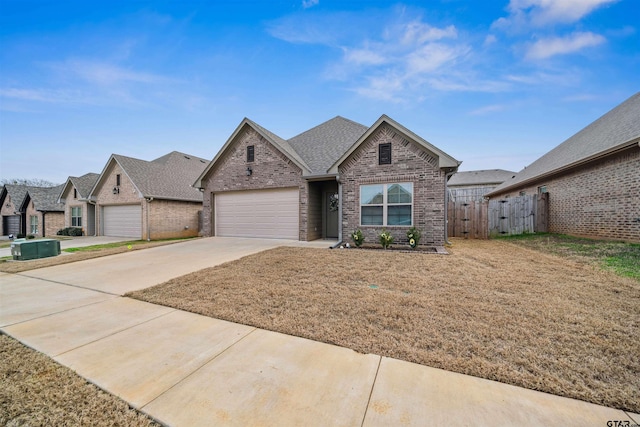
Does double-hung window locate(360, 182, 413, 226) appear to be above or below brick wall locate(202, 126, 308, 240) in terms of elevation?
A: below

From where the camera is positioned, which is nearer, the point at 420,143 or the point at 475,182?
the point at 420,143

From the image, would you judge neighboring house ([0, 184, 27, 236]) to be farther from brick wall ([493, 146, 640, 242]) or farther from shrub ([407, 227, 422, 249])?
brick wall ([493, 146, 640, 242])

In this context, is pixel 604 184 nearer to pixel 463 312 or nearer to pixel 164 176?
pixel 463 312

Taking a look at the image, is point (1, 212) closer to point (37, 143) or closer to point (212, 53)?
point (37, 143)

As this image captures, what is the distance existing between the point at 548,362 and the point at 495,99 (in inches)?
589

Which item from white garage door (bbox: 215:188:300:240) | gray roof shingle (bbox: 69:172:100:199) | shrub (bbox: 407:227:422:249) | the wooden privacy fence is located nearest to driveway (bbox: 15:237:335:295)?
white garage door (bbox: 215:188:300:240)

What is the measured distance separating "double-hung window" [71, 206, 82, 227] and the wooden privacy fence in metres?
26.8

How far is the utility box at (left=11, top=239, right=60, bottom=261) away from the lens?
8.34 m

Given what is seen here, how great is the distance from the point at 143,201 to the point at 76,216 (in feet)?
30.9

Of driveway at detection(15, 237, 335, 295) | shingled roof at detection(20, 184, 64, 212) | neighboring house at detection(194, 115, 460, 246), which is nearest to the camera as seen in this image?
driveway at detection(15, 237, 335, 295)

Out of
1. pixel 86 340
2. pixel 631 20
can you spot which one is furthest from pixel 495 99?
pixel 86 340

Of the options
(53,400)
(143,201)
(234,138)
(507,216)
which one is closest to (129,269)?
(53,400)

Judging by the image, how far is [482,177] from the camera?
32469mm

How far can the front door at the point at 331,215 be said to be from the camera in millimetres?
12416
